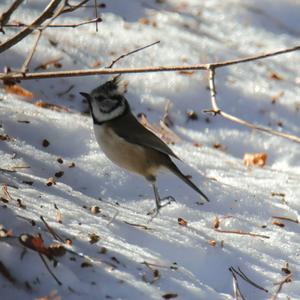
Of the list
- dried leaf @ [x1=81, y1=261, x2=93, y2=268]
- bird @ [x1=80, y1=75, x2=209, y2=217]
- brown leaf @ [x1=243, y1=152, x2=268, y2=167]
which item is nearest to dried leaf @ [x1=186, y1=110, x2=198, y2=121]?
brown leaf @ [x1=243, y1=152, x2=268, y2=167]

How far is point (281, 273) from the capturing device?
3506mm

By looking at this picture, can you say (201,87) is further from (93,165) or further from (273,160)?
(93,165)

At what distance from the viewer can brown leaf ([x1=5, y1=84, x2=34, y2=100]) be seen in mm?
4949

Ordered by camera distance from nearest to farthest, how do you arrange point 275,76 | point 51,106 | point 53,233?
1. point 53,233
2. point 51,106
3. point 275,76

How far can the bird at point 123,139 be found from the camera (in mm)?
3811

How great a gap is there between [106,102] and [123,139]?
0.71ft

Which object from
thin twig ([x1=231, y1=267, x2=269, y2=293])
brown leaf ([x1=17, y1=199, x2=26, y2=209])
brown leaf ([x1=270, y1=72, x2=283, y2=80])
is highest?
brown leaf ([x1=270, y1=72, x2=283, y2=80])

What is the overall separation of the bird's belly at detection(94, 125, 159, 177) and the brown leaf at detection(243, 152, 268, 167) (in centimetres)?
126

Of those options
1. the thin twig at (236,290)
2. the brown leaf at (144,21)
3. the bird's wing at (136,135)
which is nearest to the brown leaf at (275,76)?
the brown leaf at (144,21)

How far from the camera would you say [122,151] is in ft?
12.5

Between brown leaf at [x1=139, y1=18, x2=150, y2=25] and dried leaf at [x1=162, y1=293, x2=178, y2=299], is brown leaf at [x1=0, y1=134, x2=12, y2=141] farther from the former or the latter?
brown leaf at [x1=139, y1=18, x2=150, y2=25]

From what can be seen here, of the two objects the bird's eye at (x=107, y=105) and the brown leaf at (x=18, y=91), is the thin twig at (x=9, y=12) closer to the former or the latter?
the bird's eye at (x=107, y=105)

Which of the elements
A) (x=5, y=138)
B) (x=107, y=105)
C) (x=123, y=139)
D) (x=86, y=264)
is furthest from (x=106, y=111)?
(x=86, y=264)

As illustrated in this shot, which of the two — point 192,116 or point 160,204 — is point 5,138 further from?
point 192,116
